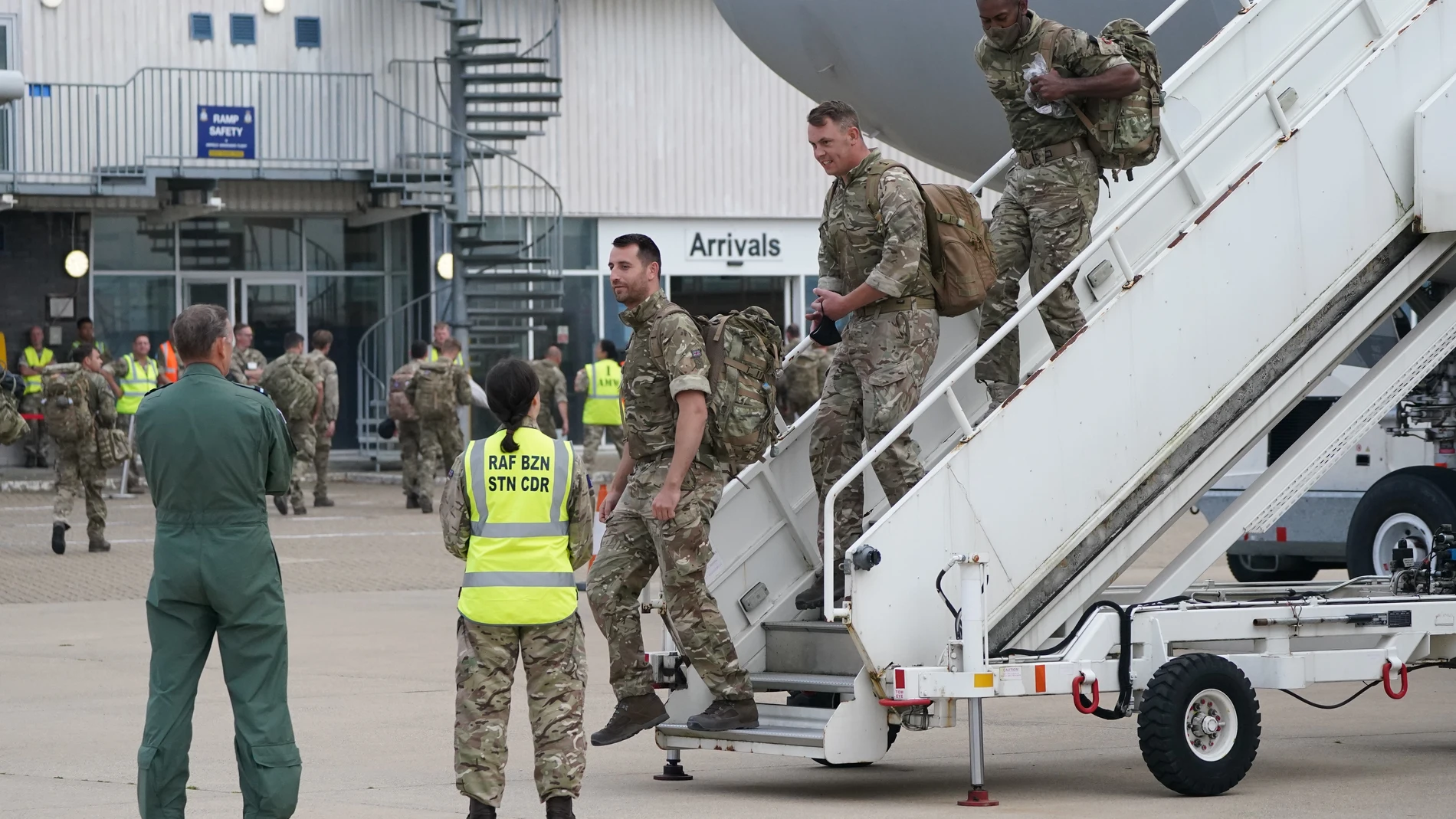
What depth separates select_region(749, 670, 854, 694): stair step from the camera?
6.95 metres

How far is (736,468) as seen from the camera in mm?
7199

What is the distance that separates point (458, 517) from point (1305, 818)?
279 centimetres

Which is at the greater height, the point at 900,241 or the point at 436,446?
the point at 900,241

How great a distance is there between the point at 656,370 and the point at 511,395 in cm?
100

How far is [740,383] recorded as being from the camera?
7102 mm

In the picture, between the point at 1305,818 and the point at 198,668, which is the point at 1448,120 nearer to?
the point at 1305,818

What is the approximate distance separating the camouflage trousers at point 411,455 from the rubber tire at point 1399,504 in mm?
12118


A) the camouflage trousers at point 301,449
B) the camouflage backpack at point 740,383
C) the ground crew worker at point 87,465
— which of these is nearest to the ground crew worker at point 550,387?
the camouflage trousers at point 301,449

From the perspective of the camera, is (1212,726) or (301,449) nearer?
(1212,726)

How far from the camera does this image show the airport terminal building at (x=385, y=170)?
Result: 2636 cm

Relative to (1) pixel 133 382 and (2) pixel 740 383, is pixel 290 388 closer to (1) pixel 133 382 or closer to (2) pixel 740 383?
(1) pixel 133 382

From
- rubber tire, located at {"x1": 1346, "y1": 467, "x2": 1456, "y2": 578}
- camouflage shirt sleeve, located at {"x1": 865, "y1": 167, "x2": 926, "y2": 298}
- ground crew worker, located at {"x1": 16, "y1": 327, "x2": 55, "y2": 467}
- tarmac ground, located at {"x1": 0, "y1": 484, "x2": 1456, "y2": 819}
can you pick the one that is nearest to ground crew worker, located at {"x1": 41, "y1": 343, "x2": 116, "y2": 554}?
tarmac ground, located at {"x1": 0, "y1": 484, "x2": 1456, "y2": 819}

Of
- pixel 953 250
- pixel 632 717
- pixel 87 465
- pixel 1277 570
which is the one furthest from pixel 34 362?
pixel 953 250

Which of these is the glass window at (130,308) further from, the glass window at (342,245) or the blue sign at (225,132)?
the blue sign at (225,132)
